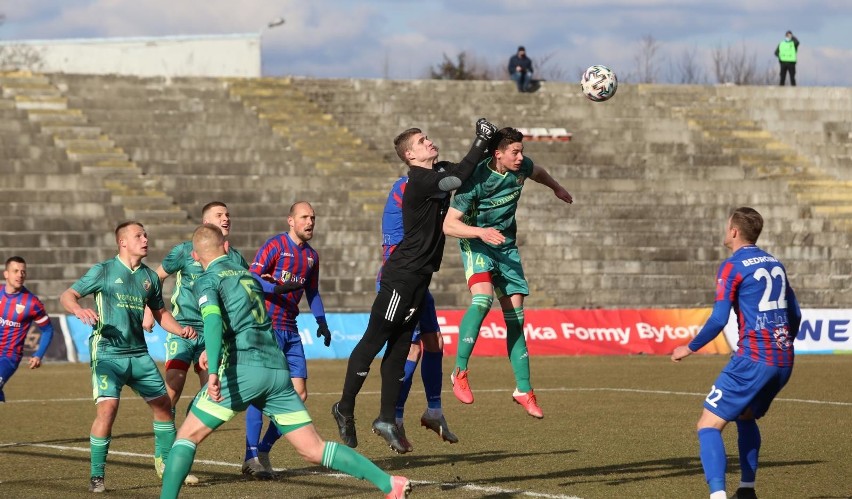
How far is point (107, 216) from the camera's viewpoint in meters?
30.0

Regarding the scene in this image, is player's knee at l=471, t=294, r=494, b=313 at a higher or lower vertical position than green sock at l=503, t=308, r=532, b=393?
higher

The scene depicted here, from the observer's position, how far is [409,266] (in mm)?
9812

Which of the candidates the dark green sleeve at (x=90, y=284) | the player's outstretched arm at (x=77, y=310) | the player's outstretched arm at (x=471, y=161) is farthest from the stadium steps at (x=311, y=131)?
the player's outstretched arm at (x=471, y=161)

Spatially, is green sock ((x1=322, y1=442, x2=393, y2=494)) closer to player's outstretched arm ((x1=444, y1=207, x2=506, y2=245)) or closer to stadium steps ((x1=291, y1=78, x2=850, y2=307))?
player's outstretched arm ((x1=444, y1=207, x2=506, y2=245))

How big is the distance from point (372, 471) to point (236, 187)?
2443 cm

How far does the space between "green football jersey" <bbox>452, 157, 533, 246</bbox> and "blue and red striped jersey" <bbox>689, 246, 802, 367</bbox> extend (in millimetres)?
2451

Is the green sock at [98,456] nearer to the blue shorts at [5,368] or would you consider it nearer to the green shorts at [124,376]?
→ the green shorts at [124,376]

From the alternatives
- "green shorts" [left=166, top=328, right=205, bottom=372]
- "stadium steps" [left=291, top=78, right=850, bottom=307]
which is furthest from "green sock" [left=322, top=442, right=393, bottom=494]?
"stadium steps" [left=291, top=78, right=850, bottom=307]

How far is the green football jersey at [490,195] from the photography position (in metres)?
10.5

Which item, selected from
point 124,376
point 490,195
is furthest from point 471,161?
point 124,376

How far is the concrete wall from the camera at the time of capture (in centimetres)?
4241

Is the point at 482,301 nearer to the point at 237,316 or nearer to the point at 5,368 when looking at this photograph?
the point at 237,316

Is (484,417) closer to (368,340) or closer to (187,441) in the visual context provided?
(368,340)

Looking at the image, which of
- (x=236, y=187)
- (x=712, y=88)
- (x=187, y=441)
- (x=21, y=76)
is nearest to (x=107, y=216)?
(x=236, y=187)
